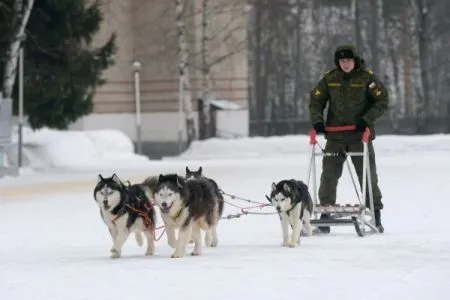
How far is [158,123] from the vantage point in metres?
53.6

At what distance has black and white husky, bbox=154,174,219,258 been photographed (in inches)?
453

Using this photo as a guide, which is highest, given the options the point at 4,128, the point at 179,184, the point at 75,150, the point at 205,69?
→ the point at 205,69

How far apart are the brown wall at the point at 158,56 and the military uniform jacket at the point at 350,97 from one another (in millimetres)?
38094

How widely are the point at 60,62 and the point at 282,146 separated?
14.0 m

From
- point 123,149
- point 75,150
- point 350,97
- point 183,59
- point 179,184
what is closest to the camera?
point 179,184

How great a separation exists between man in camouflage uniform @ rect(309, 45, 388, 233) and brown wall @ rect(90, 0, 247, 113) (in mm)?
37939

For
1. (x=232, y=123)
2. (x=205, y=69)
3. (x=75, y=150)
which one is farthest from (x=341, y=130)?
(x=232, y=123)

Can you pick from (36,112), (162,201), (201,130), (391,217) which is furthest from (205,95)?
(162,201)

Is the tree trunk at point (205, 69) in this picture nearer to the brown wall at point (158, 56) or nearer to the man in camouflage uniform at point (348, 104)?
the brown wall at point (158, 56)

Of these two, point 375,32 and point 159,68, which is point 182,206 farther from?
point 375,32

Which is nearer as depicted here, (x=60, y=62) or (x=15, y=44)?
(x=15, y=44)

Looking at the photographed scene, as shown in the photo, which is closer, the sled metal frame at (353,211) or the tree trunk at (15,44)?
the sled metal frame at (353,211)

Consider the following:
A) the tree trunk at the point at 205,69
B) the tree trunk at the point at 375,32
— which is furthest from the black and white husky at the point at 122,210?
the tree trunk at the point at 375,32

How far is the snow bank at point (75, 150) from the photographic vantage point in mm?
35312
